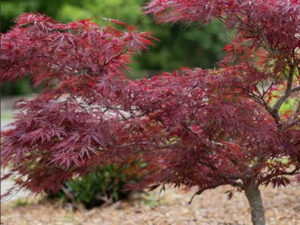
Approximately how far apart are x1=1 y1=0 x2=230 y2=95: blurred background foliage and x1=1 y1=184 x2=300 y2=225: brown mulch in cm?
1123

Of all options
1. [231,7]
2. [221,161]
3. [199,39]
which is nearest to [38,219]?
[221,161]

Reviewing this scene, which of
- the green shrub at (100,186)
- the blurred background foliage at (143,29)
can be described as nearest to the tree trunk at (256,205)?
the green shrub at (100,186)

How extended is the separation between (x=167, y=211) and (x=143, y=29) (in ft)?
49.0

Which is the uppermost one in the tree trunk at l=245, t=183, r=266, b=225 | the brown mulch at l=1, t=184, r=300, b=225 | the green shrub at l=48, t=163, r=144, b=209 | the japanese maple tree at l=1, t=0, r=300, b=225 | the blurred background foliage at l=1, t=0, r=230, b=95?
the blurred background foliage at l=1, t=0, r=230, b=95

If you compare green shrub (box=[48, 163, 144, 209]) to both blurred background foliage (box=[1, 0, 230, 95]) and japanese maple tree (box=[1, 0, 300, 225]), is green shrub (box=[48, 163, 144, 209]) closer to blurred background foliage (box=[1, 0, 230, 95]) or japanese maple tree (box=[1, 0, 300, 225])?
japanese maple tree (box=[1, 0, 300, 225])

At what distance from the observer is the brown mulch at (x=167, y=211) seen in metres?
4.25

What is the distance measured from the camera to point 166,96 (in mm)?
2572

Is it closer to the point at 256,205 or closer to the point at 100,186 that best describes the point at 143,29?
the point at 100,186

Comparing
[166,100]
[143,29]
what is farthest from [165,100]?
[143,29]

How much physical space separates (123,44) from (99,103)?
1.23 feet

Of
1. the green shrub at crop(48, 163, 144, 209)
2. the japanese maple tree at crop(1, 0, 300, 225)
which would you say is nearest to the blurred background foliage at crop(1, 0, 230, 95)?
the green shrub at crop(48, 163, 144, 209)

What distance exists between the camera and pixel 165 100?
2.55 metres

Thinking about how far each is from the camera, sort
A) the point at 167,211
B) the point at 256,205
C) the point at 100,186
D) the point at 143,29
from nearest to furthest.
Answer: the point at 256,205, the point at 167,211, the point at 100,186, the point at 143,29

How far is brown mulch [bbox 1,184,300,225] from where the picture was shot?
167 inches
